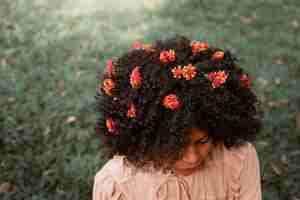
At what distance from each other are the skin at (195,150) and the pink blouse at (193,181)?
0.35 ft

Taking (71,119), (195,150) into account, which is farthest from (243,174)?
(71,119)

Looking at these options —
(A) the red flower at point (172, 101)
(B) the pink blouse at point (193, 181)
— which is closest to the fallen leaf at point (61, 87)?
(B) the pink blouse at point (193, 181)

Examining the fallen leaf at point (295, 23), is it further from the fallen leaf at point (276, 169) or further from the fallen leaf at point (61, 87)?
the fallen leaf at point (61, 87)

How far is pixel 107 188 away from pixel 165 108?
20.3 inches

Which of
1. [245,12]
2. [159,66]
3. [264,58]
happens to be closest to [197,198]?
[159,66]

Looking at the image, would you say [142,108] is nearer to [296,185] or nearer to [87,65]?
[296,185]

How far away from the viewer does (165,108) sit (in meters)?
1.76

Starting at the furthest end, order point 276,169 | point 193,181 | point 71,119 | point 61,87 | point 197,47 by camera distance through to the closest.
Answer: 1. point 61,87
2. point 71,119
3. point 276,169
4. point 193,181
5. point 197,47

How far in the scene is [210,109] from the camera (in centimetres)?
175

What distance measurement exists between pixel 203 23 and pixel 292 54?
103 centimetres

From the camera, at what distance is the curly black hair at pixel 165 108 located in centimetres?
174

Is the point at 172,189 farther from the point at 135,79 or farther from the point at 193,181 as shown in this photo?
the point at 135,79

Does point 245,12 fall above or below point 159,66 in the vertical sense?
below

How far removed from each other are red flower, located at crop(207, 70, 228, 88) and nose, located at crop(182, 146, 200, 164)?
0.85 ft
